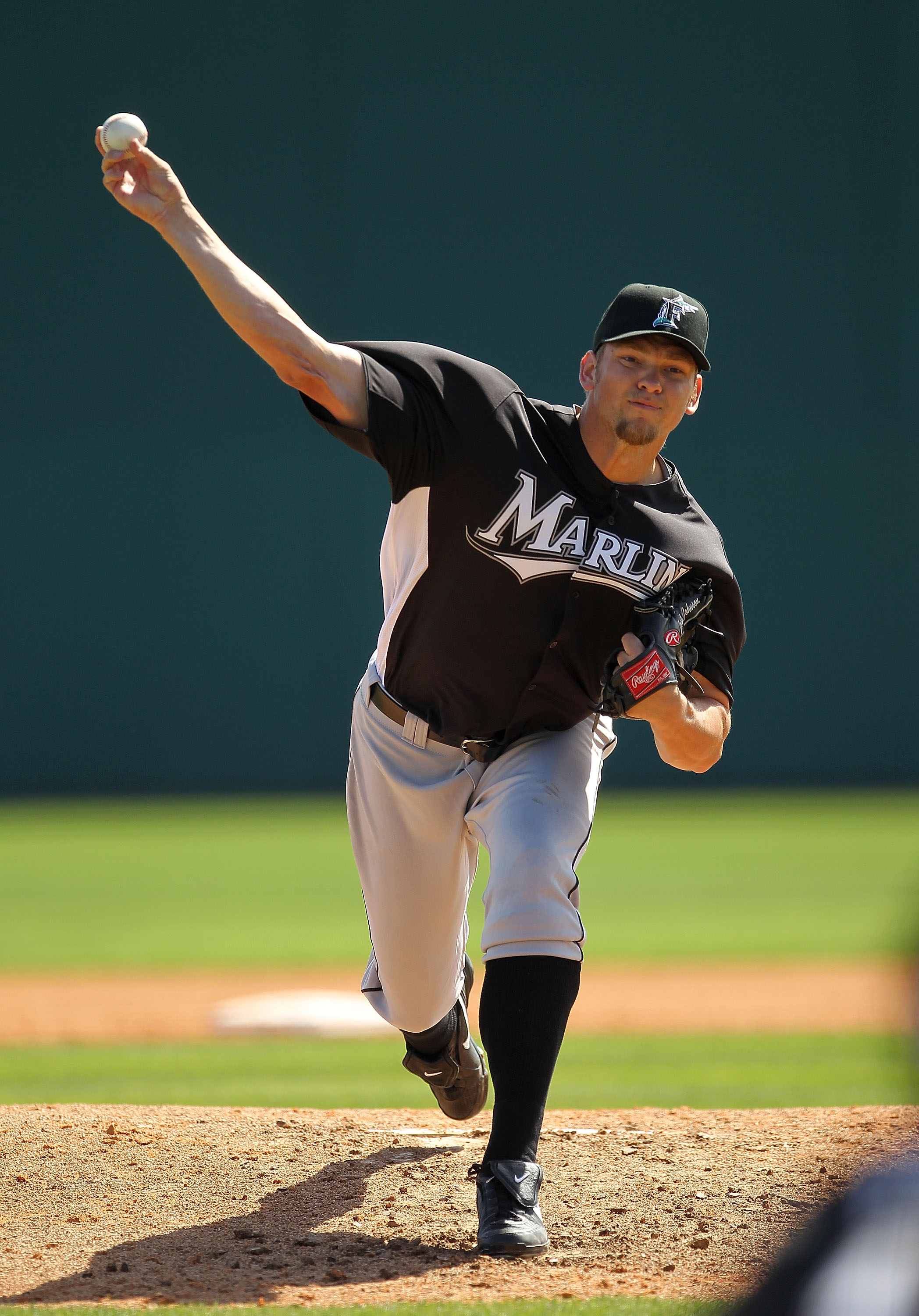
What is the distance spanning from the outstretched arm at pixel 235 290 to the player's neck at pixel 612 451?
1.88ft

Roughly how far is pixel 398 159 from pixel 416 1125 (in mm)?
16047

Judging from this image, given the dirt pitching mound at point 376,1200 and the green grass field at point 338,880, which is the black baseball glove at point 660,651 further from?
the green grass field at point 338,880

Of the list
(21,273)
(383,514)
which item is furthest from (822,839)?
(21,273)

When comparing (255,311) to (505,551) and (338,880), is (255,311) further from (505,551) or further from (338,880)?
(338,880)

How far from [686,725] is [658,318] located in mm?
804

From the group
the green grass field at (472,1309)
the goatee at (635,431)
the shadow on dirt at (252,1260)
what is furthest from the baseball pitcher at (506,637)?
the green grass field at (472,1309)

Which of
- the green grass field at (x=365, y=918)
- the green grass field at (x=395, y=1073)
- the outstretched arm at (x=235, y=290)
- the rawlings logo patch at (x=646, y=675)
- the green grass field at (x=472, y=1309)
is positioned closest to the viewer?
the green grass field at (x=472, y=1309)

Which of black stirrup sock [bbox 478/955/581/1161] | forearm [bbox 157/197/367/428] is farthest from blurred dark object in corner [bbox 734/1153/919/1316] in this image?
forearm [bbox 157/197/367/428]

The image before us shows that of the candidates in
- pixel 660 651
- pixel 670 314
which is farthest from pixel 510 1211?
pixel 670 314

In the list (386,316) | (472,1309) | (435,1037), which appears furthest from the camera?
(386,316)

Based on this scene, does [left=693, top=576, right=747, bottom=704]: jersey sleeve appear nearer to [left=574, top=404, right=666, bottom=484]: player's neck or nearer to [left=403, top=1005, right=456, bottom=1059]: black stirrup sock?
[left=574, top=404, right=666, bottom=484]: player's neck

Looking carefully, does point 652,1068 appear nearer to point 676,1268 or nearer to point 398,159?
point 676,1268

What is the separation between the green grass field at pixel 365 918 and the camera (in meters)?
5.25

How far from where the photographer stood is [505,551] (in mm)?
2900
